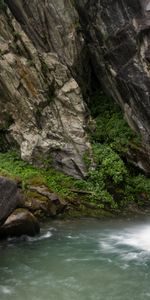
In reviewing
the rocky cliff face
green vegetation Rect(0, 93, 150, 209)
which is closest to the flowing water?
green vegetation Rect(0, 93, 150, 209)

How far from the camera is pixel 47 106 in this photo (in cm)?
2159

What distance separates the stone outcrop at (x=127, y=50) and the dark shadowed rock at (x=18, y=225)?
24.0ft

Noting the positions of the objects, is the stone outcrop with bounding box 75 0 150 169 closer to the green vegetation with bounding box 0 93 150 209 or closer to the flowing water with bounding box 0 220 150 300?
the green vegetation with bounding box 0 93 150 209

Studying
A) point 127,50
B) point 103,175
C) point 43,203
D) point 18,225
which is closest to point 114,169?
point 103,175

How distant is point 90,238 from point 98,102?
10.3 m

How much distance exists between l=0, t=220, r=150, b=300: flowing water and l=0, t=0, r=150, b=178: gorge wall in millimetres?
4358

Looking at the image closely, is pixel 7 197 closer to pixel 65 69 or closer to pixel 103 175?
pixel 103 175

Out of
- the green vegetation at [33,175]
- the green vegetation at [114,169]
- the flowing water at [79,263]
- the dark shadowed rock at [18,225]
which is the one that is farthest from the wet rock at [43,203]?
the green vegetation at [114,169]

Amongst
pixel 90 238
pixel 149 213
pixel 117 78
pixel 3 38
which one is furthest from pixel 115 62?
pixel 90 238

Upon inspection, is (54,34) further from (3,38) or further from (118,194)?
(118,194)

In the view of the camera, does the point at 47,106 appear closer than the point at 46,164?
No

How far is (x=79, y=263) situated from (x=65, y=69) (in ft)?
40.1

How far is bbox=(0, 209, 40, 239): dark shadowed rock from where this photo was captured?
14.5 m

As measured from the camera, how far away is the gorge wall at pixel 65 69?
2034 cm
